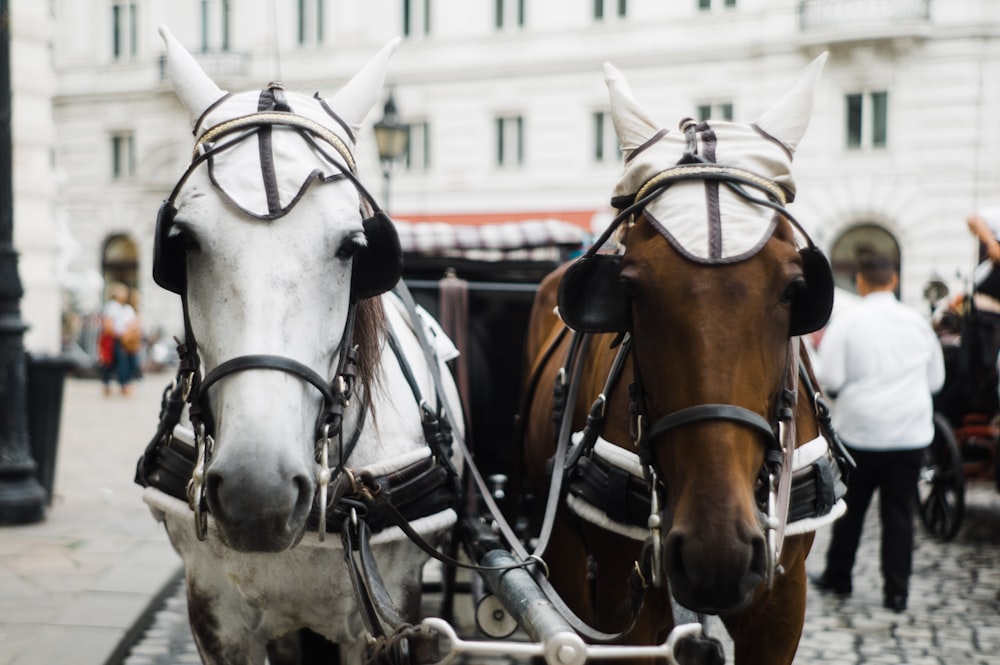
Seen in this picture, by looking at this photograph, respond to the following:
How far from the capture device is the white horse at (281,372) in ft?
6.41

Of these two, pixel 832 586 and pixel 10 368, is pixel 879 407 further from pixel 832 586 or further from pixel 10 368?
pixel 10 368

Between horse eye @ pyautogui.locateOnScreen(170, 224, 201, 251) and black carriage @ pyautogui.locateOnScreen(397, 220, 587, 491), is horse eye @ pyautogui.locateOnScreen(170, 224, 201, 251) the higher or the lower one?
the higher one

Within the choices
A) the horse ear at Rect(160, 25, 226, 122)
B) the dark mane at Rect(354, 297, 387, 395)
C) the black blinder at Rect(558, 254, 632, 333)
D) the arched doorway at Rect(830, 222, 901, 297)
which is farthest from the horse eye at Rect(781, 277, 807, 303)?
the arched doorway at Rect(830, 222, 901, 297)

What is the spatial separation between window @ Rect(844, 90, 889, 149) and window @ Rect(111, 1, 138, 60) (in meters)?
18.3

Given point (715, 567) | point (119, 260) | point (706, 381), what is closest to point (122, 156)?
point (119, 260)

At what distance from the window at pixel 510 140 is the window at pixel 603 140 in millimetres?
1858

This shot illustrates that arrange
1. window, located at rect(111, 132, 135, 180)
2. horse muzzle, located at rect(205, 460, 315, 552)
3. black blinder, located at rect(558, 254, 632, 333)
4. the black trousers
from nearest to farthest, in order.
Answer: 1. horse muzzle, located at rect(205, 460, 315, 552)
2. black blinder, located at rect(558, 254, 632, 333)
3. the black trousers
4. window, located at rect(111, 132, 135, 180)

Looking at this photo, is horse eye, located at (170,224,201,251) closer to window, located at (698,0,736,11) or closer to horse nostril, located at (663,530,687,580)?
horse nostril, located at (663,530,687,580)

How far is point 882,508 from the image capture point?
5820 mm

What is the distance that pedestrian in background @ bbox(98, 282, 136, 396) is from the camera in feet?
59.3

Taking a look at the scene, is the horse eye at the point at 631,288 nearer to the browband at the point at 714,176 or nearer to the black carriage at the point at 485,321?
the browband at the point at 714,176

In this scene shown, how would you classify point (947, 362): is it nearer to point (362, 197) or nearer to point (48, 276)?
point (362, 197)

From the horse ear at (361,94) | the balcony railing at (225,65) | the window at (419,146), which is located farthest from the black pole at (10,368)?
the balcony railing at (225,65)

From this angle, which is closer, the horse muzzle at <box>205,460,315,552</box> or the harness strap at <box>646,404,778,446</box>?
the horse muzzle at <box>205,460,315,552</box>
